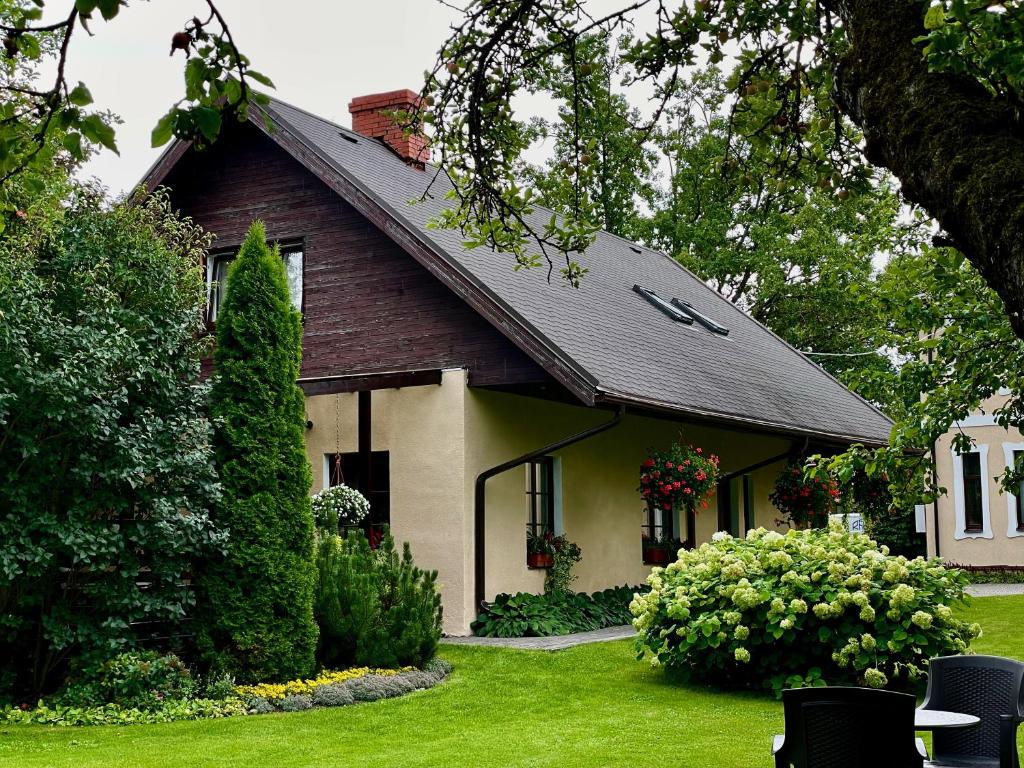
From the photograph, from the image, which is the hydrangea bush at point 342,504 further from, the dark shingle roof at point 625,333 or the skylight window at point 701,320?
the skylight window at point 701,320

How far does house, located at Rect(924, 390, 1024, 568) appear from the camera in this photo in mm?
26234

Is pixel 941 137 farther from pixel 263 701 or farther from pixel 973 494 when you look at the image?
pixel 973 494

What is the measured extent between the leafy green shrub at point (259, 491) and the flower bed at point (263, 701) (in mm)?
287

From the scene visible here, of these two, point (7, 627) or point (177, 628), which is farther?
point (177, 628)

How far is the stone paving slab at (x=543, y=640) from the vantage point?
12445 mm

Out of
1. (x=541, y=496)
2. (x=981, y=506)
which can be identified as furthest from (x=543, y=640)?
(x=981, y=506)

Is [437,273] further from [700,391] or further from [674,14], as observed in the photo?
[674,14]

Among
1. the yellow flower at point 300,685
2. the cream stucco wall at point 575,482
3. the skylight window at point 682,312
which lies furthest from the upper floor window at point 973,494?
the yellow flower at point 300,685

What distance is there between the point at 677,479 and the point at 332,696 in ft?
20.9

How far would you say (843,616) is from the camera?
9.81 meters

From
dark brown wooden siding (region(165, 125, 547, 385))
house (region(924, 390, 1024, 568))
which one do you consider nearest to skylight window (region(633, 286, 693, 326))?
dark brown wooden siding (region(165, 125, 547, 385))

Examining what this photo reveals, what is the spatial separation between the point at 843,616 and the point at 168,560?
223 inches

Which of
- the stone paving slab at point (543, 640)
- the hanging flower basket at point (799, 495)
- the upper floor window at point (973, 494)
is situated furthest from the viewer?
the upper floor window at point (973, 494)

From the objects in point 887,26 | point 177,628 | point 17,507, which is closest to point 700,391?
point 177,628
